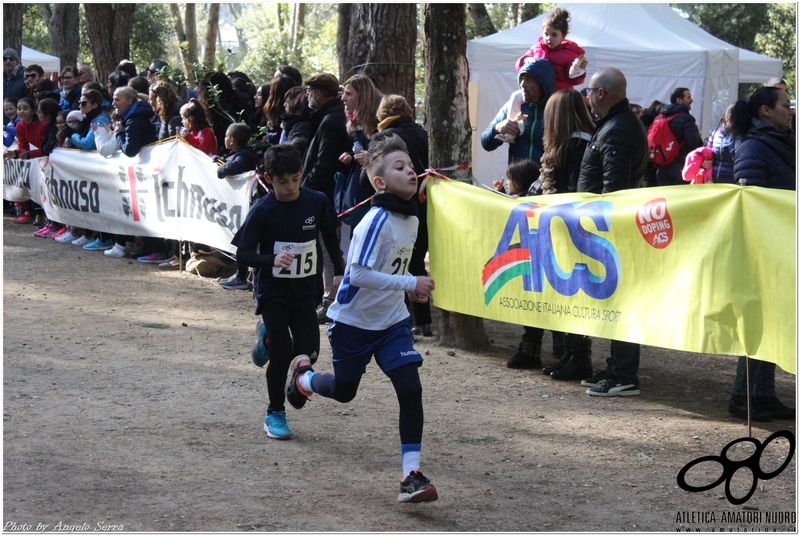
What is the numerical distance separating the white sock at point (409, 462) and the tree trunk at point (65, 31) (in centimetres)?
2625

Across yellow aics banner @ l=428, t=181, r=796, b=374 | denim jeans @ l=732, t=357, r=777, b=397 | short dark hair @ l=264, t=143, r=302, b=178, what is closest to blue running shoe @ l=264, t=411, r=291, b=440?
short dark hair @ l=264, t=143, r=302, b=178

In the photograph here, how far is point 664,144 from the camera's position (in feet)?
40.3

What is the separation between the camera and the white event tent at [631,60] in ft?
53.0

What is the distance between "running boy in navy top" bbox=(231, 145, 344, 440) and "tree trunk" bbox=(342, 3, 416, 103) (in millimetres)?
5413

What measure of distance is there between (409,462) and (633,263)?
7.56 feet

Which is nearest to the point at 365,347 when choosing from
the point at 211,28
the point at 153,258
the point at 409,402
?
the point at 409,402

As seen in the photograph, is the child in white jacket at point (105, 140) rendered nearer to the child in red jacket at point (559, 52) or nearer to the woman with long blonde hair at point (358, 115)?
the woman with long blonde hair at point (358, 115)

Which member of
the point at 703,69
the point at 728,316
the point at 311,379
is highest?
the point at 703,69

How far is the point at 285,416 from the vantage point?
580cm

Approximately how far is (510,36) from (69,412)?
12.8 meters

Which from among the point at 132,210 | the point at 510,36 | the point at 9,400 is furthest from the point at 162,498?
the point at 510,36

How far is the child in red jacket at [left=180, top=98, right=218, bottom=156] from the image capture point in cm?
1093

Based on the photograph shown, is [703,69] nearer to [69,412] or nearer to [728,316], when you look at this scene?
[728,316]

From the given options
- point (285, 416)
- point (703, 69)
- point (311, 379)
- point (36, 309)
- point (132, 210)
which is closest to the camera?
point (311, 379)
